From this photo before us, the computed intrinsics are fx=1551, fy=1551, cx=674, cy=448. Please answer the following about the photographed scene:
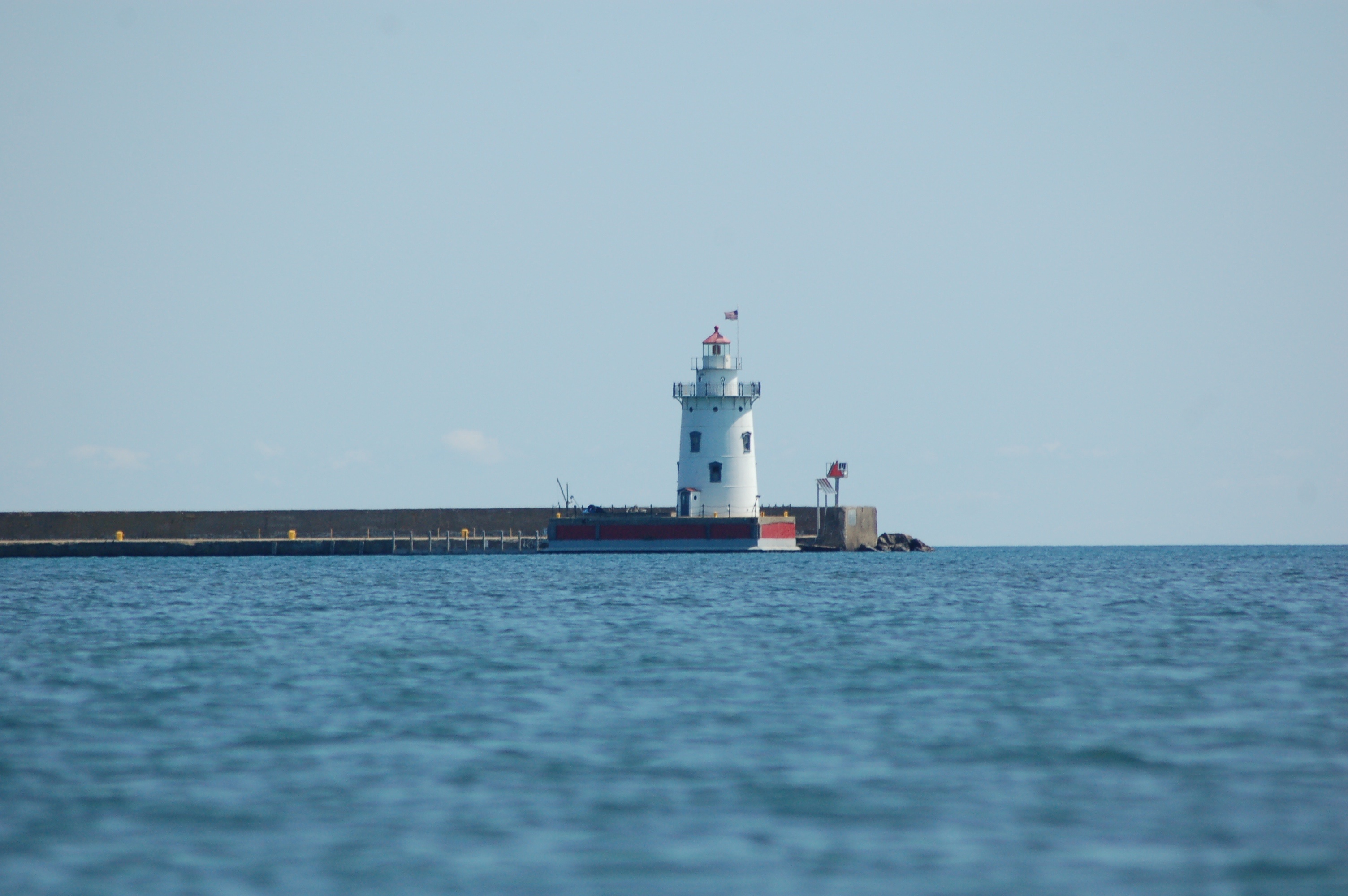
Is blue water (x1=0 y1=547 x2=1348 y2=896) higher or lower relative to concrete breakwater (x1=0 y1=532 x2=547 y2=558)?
lower

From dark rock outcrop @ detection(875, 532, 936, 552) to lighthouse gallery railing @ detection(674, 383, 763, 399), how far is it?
62.2 feet

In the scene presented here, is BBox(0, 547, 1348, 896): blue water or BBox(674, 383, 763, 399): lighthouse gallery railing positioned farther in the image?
BBox(674, 383, 763, 399): lighthouse gallery railing

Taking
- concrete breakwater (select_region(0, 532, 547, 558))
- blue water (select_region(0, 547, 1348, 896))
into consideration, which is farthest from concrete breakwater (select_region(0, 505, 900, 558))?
blue water (select_region(0, 547, 1348, 896))

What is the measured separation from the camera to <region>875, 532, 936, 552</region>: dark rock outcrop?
9275 centimetres

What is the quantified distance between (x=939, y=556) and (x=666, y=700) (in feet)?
283

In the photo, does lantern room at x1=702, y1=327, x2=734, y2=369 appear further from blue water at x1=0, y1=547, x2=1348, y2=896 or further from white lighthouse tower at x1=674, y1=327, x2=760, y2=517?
blue water at x1=0, y1=547, x2=1348, y2=896

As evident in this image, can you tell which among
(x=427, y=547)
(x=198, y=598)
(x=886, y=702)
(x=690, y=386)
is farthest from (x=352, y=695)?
(x=427, y=547)

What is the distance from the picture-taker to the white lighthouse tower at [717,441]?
7544cm

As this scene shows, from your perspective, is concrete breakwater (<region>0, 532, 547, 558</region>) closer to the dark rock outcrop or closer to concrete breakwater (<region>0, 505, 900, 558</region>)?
concrete breakwater (<region>0, 505, 900, 558</region>)

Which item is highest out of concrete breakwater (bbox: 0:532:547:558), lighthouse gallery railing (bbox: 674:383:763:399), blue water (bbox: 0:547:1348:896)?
lighthouse gallery railing (bbox: 674:383:763:399)

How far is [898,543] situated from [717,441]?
2321 centimetres

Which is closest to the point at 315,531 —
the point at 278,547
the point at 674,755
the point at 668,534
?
the point at 278,547

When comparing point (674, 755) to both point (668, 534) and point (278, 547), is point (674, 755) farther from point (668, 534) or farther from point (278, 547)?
point (278, 547)

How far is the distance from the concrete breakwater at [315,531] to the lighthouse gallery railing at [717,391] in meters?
7.53
